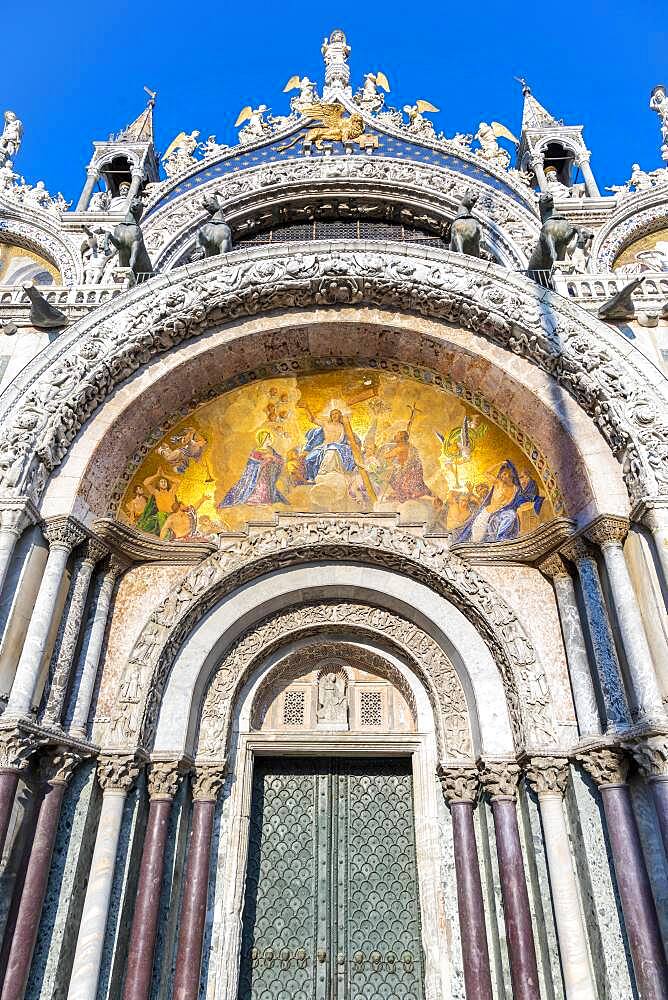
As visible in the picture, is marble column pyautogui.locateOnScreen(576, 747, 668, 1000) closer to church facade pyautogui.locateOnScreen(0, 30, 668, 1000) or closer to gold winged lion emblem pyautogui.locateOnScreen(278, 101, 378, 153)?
church facade pyautogui.locateOnScreen(0, 30, 668, 1000)

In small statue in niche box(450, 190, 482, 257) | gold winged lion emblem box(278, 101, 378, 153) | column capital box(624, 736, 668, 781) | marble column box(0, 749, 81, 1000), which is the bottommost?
marble column box(0, 749, 81, 1000)

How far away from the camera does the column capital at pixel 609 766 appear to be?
19.0 ft

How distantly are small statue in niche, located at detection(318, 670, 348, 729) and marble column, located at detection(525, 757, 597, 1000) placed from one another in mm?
2192

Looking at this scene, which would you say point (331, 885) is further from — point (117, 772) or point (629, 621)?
point (629, 621)

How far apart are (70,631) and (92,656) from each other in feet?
1.36

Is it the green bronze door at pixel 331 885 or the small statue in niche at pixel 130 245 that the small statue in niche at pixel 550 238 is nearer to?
the small statue in niche at pixel 130 245

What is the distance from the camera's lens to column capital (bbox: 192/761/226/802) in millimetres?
6734

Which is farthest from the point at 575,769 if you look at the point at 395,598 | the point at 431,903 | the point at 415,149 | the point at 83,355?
the point at 415,149

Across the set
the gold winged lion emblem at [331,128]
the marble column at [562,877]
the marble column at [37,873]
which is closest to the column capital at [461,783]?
the marble column at [562,877]

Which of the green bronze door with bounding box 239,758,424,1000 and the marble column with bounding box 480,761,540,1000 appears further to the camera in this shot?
the green bronze door with bounding box 239,758,424,1000

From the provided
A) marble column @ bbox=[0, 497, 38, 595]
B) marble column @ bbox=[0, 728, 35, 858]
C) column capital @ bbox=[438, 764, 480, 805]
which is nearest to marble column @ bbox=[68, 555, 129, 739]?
marble column @ bbox=[0, 728, 35, 858]

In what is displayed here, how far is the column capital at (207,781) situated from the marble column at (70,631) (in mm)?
1508

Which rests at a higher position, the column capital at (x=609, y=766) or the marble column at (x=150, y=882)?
the column capital at (x=609, y=766)

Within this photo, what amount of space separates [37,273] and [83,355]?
22.7 ft
